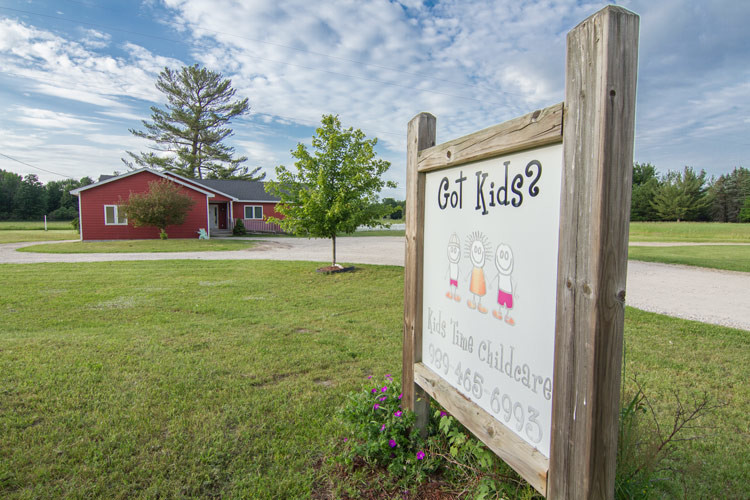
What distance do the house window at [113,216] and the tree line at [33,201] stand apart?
143 feet

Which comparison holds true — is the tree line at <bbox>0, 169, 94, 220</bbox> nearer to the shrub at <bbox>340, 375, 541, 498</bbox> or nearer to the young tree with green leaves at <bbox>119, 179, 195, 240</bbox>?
the young tree with green leaves at <bbox>119, 179, 195, 240</bbox>

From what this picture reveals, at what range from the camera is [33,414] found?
10.3 ft

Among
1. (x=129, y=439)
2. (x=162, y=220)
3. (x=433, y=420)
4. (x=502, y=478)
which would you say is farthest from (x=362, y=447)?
(x=162, y=220)

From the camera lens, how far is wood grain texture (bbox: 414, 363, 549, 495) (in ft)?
5.45

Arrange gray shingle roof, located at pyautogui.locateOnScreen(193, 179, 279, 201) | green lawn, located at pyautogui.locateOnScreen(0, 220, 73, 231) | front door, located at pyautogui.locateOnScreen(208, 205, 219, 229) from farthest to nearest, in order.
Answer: green lawn, located at pyautogui.locateOnScreen(0, 220, 73, 231) < gray shingle roof, located at pyautogui.locateOnScreen(193, 179, 279, 201) < front door, located at pyautogui.locateOnScreen(208, 205, 219, 229)

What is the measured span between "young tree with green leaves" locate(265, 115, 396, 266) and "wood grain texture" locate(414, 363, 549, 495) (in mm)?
8793

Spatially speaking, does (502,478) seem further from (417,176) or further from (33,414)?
(33,414)

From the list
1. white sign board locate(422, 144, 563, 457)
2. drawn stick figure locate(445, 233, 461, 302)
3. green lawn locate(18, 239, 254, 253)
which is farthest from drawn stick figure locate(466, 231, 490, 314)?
green lawn locate(18, 239, 254, 253)

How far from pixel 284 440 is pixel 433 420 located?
39.2 inches

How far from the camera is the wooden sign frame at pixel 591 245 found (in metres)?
1.30

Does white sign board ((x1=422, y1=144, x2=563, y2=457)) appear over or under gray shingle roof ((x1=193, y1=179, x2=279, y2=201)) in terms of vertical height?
under

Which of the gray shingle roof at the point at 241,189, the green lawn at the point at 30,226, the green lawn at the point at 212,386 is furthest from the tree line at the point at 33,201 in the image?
the green lawn at the point at 212,386

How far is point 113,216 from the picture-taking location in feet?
80.5

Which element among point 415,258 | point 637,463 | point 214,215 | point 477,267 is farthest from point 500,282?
point 214,215
